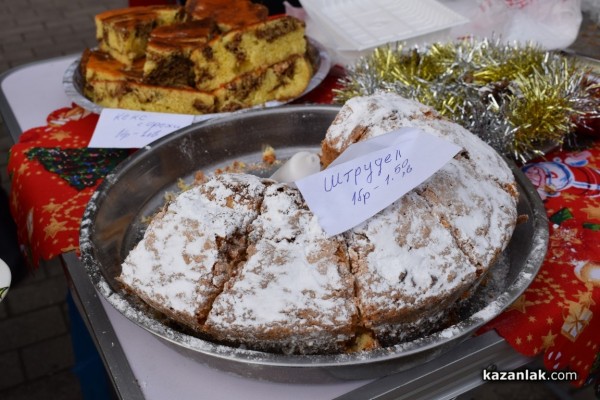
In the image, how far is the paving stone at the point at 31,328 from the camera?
226cm

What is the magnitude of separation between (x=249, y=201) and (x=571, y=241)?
2.32ft

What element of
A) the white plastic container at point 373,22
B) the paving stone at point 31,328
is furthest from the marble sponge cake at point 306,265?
the paving stone at point 31,328

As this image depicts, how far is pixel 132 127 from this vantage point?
156 centimetres

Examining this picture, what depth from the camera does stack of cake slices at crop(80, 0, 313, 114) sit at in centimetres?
167

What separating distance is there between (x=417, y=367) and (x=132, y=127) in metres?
1.01

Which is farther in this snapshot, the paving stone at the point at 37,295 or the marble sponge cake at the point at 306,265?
the paving stone at the point at 37,295

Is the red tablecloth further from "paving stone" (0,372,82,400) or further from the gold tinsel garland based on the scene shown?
"paving stone" (0,372,82,400)

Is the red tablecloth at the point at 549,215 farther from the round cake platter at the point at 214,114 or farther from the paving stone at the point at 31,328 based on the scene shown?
the paving stone at the point at 31,328

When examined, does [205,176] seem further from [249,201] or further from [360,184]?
[360,184]

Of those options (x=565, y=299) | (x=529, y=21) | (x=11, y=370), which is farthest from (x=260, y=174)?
(x=11, y=370)

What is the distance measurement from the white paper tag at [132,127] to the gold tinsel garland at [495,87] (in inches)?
18.6

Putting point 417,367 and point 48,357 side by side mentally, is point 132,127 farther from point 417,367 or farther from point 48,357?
point 48,357

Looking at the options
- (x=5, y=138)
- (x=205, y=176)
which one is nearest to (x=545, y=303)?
(x=205, y=176)

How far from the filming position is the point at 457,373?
0.99m
